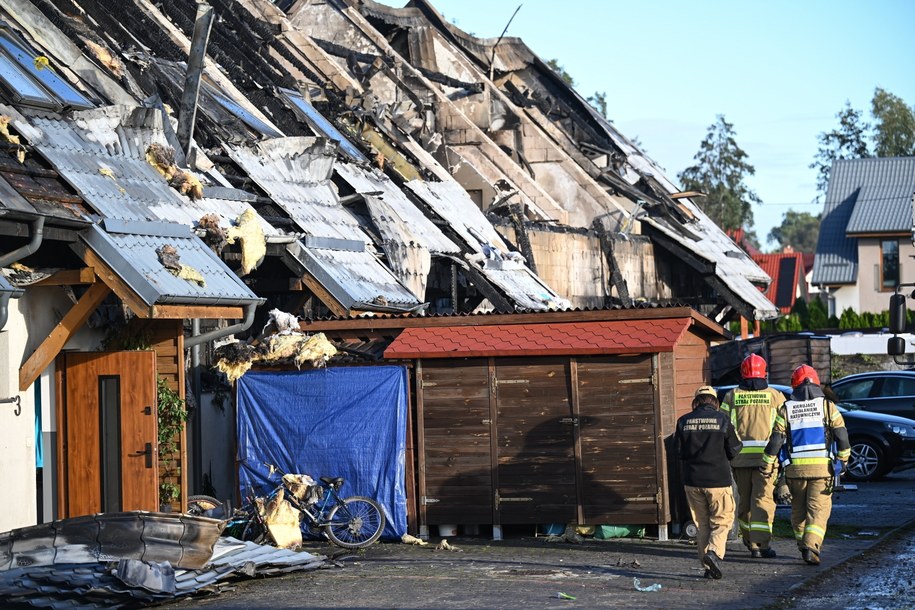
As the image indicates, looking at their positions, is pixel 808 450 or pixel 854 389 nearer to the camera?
pixel 808 450

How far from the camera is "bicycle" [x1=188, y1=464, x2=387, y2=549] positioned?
1407 cm

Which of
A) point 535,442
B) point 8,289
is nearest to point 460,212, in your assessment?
point 535,442

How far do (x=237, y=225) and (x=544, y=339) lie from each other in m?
3.64

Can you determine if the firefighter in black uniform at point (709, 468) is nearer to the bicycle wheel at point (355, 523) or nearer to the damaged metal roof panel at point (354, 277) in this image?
the bicycle wheel at point (355, 523)

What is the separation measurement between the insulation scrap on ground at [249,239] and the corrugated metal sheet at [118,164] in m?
0.17

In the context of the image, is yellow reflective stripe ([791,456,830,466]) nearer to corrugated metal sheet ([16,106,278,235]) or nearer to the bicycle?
the bicycle

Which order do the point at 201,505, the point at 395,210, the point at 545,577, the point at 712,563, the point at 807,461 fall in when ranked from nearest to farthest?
the point at 712,563 < the point at 545,577 < the point at 807,461 < the point at 201,505 < the point at 395,210

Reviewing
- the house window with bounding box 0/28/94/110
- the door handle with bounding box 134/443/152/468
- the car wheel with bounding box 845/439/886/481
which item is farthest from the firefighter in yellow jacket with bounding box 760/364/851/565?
the car wheel with bounding box 845/439/886/481

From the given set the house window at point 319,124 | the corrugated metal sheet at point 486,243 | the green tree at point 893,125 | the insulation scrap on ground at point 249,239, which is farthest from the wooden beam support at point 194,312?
the green tree at point 893,125

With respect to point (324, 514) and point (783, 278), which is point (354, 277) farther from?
point (783, 278)

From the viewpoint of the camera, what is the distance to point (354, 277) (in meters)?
16.8

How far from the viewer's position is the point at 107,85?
54.2ft

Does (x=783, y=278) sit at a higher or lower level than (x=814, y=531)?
higher

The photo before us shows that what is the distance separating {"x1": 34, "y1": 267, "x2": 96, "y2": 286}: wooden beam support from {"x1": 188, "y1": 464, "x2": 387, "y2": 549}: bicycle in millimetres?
2838
